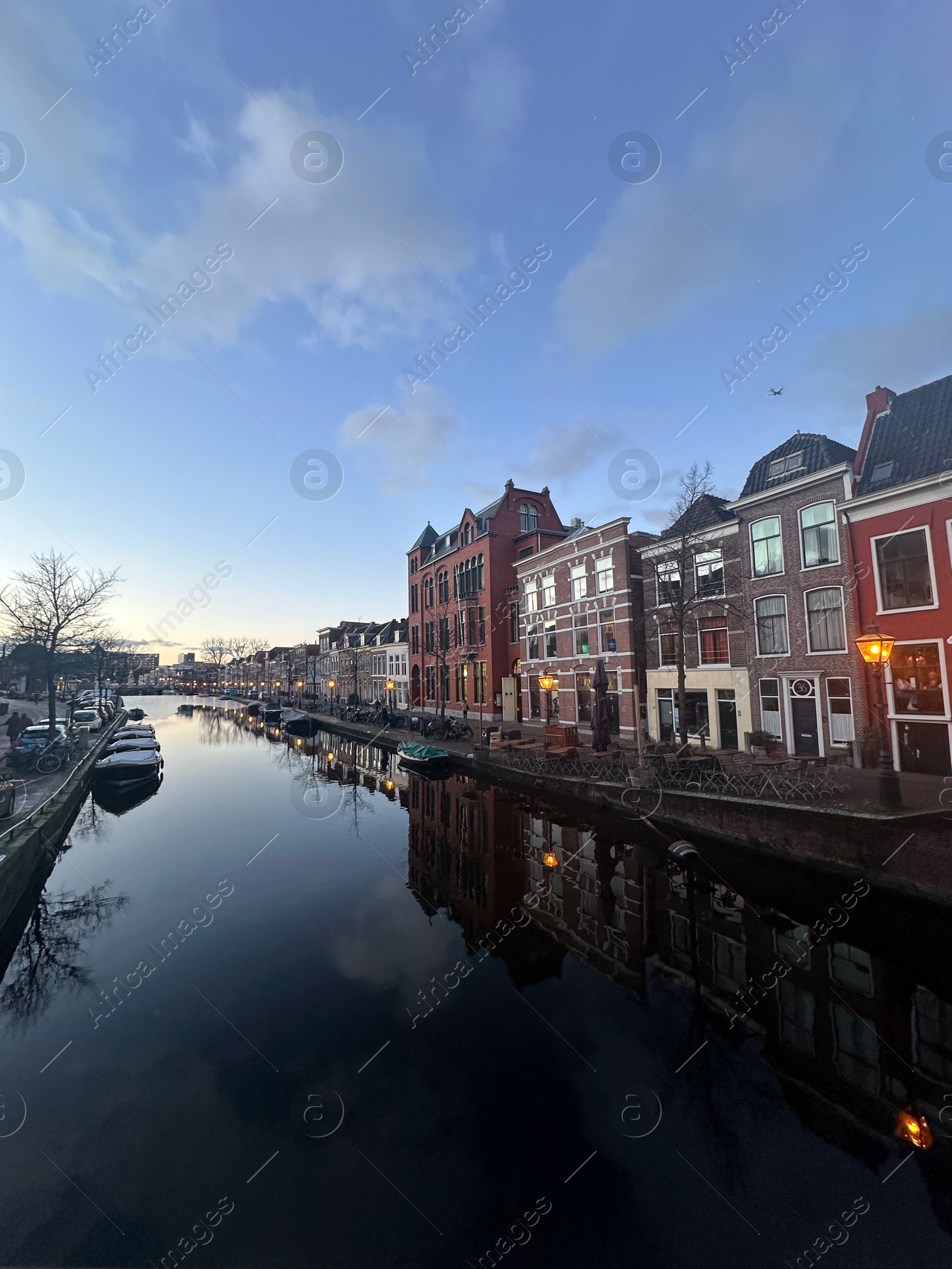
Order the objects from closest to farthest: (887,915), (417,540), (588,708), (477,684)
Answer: (887,915), (588,708), (477,684), (417,540)

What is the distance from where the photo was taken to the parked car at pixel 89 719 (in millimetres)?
44188

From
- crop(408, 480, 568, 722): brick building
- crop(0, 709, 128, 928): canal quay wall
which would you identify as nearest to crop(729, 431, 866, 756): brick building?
crop(408, 480, 568, 722): brick building

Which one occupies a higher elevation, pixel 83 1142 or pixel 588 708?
pixel 588 708

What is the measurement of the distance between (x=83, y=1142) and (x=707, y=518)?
92.5 ft

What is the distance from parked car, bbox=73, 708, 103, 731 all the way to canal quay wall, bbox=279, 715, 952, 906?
4448cm

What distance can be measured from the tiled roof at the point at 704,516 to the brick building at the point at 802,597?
1.56m

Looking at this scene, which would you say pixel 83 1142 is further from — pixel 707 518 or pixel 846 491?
pixel 707 518

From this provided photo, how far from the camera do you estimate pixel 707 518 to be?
85.0 ft

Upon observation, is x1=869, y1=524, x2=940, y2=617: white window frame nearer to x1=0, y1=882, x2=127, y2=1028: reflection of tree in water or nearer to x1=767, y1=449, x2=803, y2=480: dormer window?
x1=767, y1=449, x2=803, y2=480: dormer window

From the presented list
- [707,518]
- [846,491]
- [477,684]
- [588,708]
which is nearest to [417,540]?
[477,684]

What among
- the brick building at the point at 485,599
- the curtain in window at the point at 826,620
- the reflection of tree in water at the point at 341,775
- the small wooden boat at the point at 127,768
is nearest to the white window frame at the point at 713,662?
the curtain in window at the point at 826,620

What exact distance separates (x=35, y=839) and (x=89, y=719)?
4057 cm

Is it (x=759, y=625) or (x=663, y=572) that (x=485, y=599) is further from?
(x=759, y=625)

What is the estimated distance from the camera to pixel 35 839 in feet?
45.4
